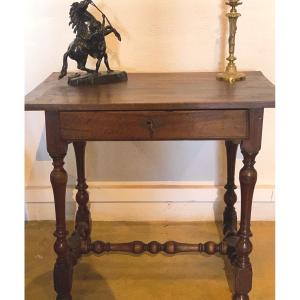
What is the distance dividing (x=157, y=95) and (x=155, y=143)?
0.53 metres

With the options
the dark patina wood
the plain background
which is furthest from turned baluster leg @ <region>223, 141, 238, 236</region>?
the plain background

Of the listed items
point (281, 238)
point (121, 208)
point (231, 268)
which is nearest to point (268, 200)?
Answer: point (231, 268)

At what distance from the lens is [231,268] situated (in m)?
1.52

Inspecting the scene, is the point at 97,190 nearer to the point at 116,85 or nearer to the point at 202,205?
the point at 202,205

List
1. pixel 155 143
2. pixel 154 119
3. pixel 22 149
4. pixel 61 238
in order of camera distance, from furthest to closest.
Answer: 1. pixel 155 143
2. pixel 61 238
3. pixel 154 119
4. pixel 22 149

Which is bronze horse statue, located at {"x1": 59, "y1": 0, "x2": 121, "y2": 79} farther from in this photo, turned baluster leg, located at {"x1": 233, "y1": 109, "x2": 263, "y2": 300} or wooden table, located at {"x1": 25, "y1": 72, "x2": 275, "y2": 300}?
turned baluster leg, located at {"x1": 233, "y1": 109, "x2": 263, "y2": 300}

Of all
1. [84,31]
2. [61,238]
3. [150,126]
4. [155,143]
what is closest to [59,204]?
[61,238]

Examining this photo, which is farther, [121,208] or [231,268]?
[121,208]

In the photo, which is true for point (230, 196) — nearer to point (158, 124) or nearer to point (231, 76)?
point (231, 76)

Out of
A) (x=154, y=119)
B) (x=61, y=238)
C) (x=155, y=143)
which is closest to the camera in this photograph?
(x=154, y=119)

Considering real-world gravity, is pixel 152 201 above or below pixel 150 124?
below

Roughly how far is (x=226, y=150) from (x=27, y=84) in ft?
2.47

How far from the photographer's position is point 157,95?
1250mm

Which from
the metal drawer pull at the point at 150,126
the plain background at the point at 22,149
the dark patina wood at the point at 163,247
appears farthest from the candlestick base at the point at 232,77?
the plain background at the point at 22,149
